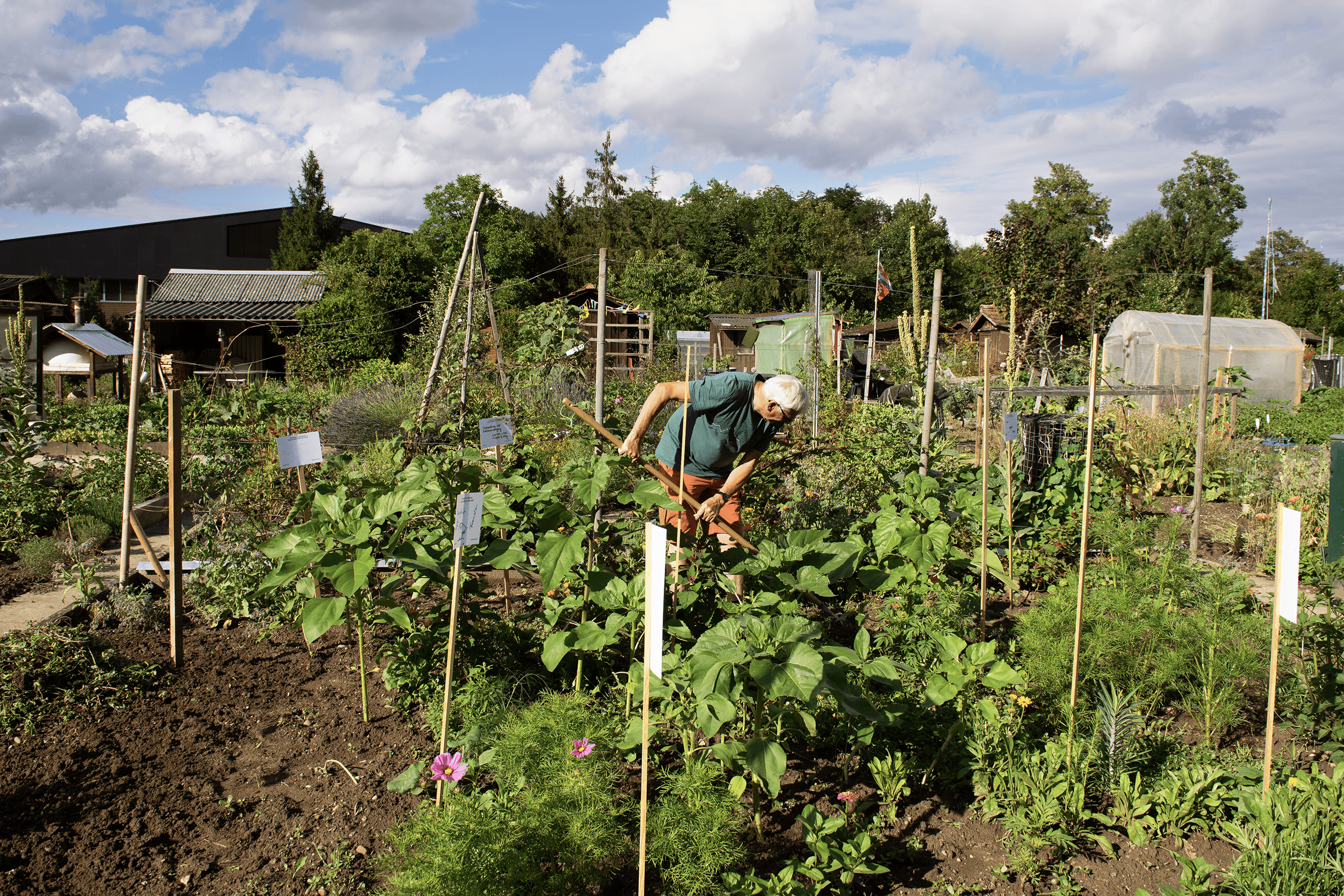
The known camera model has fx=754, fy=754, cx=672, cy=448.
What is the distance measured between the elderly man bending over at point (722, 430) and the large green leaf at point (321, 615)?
1345 millimetres

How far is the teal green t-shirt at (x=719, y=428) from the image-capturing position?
367cm

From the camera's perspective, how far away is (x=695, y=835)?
2.01 metres

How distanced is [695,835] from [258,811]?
1.46m

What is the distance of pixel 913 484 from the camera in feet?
9.95

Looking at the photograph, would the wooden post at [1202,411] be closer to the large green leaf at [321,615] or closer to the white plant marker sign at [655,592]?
the white plant marker sign at [655,592]

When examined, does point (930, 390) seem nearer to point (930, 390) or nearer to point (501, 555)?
point (930, 390)

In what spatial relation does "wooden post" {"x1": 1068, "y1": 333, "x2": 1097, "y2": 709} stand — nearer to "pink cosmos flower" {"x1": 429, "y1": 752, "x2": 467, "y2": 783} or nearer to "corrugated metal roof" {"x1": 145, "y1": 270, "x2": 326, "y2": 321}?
"pink cosmos flower" {"x1": 429, "y1": 752, "x2": 467, "y2": 783}

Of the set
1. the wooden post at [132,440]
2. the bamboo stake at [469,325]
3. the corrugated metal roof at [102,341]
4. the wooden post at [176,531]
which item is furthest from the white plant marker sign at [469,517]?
the corrugated metal roof at [102,341]

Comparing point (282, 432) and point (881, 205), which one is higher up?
point (881, 205)

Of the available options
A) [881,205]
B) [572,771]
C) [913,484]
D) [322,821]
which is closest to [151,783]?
[322,821]

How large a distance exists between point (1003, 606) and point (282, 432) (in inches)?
207

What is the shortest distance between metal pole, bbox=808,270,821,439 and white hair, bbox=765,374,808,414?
15.3 feet

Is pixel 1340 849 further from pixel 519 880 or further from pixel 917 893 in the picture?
pixel 519 880

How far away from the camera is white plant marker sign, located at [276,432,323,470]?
363 cm
